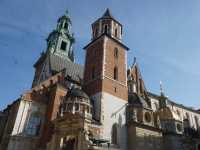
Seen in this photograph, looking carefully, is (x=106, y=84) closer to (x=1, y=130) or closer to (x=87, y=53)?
(x=87, y=53)

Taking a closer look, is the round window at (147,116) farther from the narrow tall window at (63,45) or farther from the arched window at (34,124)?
the narrow tall window at (63,45)

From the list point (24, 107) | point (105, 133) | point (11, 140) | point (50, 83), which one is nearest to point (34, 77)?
point (50, 83)

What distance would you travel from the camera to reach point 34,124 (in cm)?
2455

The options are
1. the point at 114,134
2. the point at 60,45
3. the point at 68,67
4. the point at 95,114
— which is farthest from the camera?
the point at 60,45

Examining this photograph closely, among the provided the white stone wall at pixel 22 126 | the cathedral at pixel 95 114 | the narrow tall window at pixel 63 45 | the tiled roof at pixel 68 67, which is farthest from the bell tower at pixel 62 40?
the white stone wall at pixel 22 126

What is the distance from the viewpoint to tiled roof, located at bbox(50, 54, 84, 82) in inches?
1336

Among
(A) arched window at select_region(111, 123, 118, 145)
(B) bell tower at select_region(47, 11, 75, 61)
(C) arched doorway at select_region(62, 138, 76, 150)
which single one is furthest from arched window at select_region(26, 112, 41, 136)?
(B) bell tower at select_region(47, 11, 75, 61)

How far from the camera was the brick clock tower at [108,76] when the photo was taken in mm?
23859

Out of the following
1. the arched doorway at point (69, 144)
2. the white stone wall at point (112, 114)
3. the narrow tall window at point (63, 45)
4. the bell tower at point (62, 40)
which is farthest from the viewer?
the narrow tall window at point (63, 45)

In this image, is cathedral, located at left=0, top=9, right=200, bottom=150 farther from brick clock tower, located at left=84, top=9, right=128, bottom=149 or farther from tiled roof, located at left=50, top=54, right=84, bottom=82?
Answer: tiled roof, located at left=50, top=54, right=84, bottom=82

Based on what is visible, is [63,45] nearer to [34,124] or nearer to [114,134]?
[34,124]

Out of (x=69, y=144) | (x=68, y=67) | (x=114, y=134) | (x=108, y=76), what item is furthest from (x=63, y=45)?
(x=114, y=134)

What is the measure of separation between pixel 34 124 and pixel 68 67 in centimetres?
1351

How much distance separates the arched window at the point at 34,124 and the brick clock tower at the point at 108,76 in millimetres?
6399
